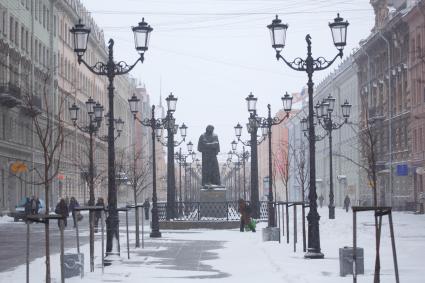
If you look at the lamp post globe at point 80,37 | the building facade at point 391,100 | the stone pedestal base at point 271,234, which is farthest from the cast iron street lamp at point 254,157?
the lamp post globe at point 80,37

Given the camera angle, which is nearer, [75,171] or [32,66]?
[32,66]

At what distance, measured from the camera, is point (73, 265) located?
16.9 m

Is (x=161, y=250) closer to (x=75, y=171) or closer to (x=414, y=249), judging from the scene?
(x=414, y=249)

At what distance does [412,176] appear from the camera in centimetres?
6444

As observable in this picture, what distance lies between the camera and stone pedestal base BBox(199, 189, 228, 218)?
41500 millimetres

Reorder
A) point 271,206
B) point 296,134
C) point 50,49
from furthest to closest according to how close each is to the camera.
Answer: point 296,134
point 50,49
point 271,206

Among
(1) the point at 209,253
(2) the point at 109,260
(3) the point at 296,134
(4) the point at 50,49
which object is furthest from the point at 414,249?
(3) the point at 296,134

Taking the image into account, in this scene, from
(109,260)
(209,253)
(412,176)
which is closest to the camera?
(109,260)

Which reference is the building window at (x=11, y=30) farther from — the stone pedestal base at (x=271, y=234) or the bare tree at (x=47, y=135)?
the stone pedestal base at (x=271, y=234)

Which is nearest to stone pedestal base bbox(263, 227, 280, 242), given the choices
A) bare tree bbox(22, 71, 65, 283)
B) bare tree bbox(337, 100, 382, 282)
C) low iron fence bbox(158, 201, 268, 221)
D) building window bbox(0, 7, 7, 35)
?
bare tree bbox(337, 100, 382, 282)

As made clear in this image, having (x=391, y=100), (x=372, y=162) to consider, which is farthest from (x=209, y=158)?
(x=391, y=100)

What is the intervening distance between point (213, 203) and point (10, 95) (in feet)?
73.9

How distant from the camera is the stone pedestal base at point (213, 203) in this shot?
41.5 metres

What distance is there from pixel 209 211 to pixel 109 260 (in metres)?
21.7
